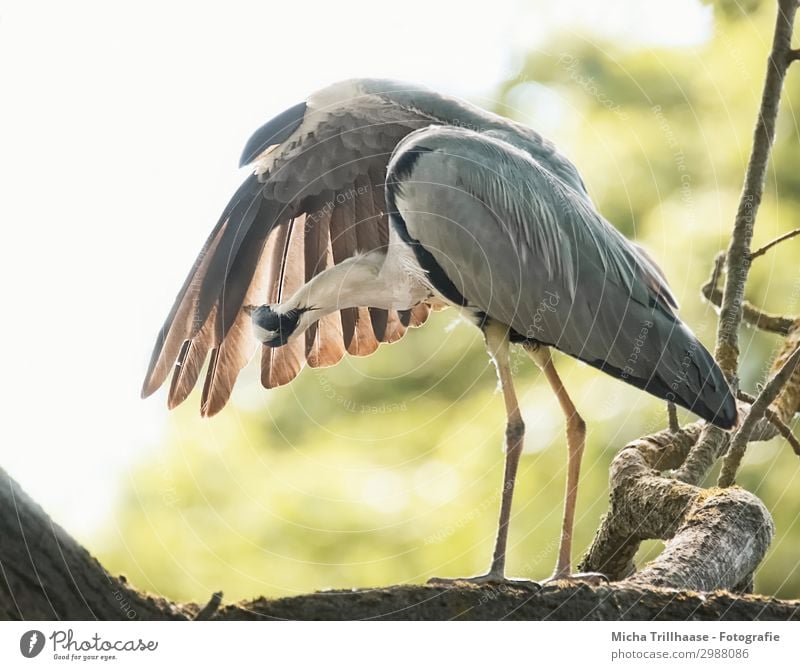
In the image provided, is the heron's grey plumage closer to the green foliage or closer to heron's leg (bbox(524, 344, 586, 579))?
heron's leg (bbox(524, 344, 586, 579))

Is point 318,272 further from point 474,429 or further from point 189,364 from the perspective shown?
point 474,429

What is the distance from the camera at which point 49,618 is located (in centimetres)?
127

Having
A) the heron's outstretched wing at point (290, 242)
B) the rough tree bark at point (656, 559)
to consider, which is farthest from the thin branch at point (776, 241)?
the heron's outstretched wing at point (290, 242)

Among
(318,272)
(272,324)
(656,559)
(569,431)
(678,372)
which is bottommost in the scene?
(656,559)

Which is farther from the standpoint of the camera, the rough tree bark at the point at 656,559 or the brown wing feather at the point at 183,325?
the brown wing feather at the point at 183,325

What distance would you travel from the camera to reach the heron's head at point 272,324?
2057 millimetres

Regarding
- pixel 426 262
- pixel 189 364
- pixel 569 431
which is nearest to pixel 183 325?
pixel 189 364

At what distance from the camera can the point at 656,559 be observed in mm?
1744

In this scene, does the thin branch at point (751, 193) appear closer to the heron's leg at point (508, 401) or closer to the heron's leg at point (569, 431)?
the heron's leg at point (569, 431)

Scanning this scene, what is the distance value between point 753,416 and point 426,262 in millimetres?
713
